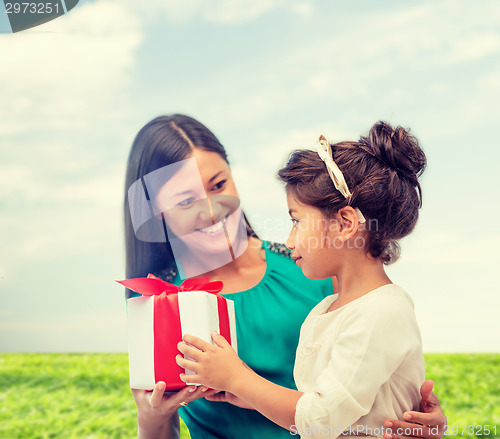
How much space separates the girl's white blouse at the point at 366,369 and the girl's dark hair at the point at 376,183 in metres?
0.12

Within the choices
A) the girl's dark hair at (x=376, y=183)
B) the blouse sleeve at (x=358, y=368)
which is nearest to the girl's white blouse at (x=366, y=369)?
the blouse sleeve at (x=358, y=368)

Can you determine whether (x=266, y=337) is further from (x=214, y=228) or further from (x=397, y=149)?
(x=397, y=149)

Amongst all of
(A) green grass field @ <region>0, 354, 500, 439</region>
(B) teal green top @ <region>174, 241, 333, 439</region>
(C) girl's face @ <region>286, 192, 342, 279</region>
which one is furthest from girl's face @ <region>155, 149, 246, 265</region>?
(A) green grass field @ <region>0, 354, 500, 439</region>

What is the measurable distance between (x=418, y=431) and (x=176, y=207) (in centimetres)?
68

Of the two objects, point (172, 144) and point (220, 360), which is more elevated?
point (172, 144)

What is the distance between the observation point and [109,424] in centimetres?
308

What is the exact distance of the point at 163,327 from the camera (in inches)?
39.9

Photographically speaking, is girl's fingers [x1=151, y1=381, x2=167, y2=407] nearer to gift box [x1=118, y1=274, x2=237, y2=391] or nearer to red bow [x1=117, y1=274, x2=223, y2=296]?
gift box [x1=118, y1=274, x2=237, y2=391]

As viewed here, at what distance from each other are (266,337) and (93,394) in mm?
2346

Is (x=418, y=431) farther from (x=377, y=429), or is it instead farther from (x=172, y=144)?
(x=172, y=144)

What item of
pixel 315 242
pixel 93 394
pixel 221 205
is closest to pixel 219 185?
pixel 221 205

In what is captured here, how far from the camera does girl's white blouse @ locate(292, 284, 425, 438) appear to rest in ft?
3.03

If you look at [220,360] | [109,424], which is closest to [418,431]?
[220,360]

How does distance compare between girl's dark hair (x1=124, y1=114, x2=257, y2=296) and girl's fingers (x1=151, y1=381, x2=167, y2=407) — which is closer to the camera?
girl's fingers (x1=151, y1=381, x2=167, y2=407)
